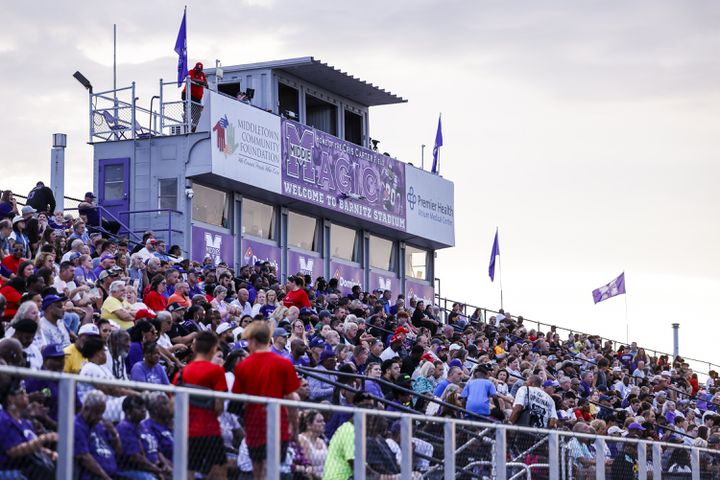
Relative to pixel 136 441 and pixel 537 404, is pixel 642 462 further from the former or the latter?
pixel 136 441

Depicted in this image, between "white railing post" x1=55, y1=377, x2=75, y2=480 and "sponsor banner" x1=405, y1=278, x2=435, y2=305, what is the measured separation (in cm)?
2795

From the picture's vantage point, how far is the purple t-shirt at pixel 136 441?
8.02 meters

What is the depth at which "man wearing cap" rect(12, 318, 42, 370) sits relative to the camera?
11.5m

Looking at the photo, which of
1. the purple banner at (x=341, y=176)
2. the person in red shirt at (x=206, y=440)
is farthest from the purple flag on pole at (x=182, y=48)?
the person in red shirt at (x=206, y=440)

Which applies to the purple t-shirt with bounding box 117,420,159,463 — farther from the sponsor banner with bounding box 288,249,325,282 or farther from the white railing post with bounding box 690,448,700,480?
the sponsor banner with bounding box 288,249,325,282

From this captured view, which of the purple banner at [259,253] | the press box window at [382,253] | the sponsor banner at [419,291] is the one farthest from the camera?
the sponsor banner at [419,291]

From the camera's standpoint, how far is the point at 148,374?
475 inches

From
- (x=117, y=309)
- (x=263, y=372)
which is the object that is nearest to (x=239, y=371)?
(x=263, y=372)

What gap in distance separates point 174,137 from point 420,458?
17.8 meters

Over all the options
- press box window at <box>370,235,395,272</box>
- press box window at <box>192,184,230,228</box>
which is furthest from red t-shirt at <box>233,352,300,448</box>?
press box window at <box>370,235,395,272</box>

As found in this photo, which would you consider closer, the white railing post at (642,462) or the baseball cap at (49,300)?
the baseball cap at (49,300)

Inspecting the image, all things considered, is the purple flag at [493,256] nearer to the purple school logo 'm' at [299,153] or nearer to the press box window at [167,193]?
the purple school logo 'm' at [299,153]

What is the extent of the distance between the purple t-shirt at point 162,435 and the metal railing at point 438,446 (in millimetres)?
47

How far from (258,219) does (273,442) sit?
69.0 ft
